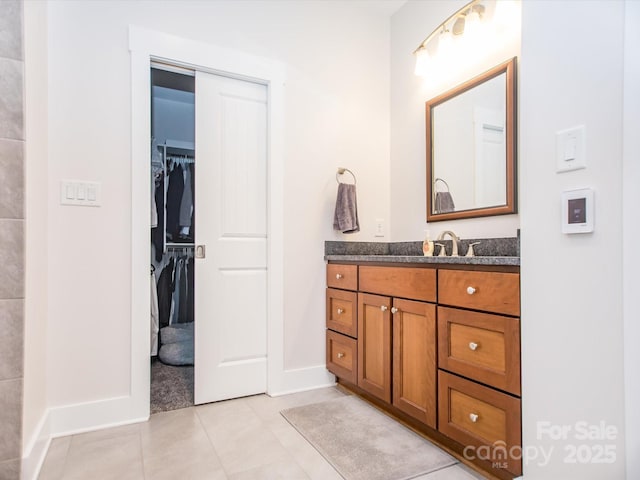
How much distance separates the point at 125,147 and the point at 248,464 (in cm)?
169

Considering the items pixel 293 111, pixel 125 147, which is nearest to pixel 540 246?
pixel 293 111

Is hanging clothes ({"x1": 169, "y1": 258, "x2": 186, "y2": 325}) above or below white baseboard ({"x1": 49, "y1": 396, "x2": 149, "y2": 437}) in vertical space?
above

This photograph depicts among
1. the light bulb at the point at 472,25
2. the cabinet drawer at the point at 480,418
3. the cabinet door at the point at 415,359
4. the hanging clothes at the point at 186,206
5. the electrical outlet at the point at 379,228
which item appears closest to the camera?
the cabinet drawer at the point at 480,418

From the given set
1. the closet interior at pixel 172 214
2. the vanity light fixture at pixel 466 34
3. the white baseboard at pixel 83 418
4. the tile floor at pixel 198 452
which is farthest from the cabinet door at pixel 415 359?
the closet interior at pixel 172 214

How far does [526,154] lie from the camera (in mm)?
1132

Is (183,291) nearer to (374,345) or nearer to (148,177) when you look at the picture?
(148,177)

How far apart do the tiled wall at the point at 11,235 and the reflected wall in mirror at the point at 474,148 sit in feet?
7.01

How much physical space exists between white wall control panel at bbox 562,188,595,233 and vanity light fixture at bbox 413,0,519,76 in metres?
1.38

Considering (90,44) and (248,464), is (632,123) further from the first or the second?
(90,44)

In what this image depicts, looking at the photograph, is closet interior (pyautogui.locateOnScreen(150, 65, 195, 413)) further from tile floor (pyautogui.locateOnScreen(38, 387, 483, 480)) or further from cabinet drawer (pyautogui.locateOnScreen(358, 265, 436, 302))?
cabinet drawer (pyautogui.locateOnScreen(358, 265, 436, 302))

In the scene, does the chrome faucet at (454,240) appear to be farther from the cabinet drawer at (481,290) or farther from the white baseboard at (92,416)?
the white baseboard at (92,416)

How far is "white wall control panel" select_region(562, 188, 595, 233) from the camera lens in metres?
0.96

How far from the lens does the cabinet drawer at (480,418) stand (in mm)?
1319

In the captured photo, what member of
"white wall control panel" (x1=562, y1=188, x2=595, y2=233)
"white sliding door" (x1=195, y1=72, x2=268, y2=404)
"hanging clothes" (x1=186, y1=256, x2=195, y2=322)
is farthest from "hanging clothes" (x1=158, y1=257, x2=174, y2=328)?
"white wall control panel" (x1=562, y1=188, x2=595, y2=233)
